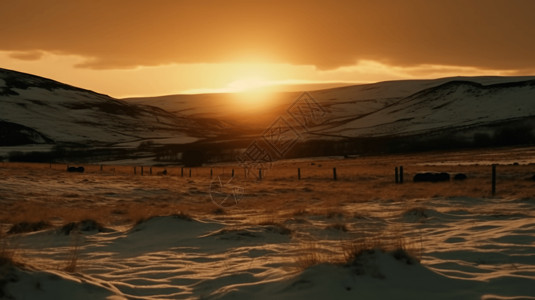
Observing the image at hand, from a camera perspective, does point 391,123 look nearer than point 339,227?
No

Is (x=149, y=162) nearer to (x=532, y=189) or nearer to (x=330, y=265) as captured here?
(x=532, y=189)

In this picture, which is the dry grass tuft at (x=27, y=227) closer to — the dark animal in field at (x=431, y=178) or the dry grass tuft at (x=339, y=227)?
the dry grass tuft at (x=339, y=227)

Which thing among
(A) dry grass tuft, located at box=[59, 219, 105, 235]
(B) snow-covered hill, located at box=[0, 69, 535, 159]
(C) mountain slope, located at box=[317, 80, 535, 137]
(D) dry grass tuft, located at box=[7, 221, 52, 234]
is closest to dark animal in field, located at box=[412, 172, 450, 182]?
(A) dry grass tuft, located at box=[59, 219, 105, 235]

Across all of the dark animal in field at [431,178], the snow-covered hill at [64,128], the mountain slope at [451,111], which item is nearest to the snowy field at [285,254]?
the dark animal in field at [431,178]

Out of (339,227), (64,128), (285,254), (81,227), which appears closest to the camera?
(285,254)

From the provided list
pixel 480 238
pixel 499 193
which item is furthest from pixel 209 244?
pixel 499 193

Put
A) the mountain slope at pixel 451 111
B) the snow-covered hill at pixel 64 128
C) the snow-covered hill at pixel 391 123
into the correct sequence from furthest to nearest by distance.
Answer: the snow-covered hill at pixel 64 128, the mountain slope at pixel 451 111, the snow-covered hill at pixel 391 123

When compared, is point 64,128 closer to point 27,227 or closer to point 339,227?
point 27,227

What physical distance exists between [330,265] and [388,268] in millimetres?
939

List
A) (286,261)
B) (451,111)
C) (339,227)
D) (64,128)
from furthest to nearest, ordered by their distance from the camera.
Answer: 1. (64,128)
2. (451,111)
3. (339,227)
4. (286,261)

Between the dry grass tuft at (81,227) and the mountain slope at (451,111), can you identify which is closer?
the dry grass tuft at (81,227)

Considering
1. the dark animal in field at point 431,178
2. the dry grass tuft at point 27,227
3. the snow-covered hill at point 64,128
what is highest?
the snow-covered hill at point 64,128

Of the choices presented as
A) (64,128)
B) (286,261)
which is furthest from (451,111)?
(286,261)

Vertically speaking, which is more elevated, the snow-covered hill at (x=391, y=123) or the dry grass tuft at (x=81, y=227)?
the snow-covered hill at (x=391, y=123)
